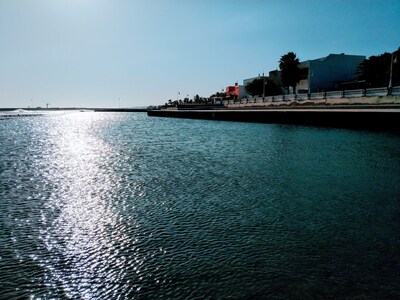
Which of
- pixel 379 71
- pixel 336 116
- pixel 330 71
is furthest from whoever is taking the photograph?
pixel 330 71

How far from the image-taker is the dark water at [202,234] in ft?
16.1

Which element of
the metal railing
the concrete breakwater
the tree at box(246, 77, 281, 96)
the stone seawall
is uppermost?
the tree at box(246, 77, 281, 96)

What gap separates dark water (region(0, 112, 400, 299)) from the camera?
4910 mm

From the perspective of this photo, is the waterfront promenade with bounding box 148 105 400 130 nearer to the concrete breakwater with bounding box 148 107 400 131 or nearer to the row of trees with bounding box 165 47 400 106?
the concrete breakwater with bounding box 148 107 400 131

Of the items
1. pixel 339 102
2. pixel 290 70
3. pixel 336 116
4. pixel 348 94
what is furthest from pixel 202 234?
pixel 290 70

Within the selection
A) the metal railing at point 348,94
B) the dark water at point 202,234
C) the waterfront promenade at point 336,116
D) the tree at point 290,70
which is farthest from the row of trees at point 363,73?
the dark water at point 202,234

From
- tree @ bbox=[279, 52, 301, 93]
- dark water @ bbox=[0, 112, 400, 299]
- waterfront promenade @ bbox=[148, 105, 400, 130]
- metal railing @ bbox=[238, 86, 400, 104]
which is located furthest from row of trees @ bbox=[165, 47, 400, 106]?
dark water @ bbox=[0, 112, 400, 299]

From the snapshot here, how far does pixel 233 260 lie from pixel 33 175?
11.3 meters

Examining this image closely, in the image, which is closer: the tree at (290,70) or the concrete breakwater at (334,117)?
the concrete breakwater at (334,117)

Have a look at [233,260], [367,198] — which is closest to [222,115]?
[367,198]

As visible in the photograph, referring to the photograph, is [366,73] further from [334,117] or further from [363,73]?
[334,117]

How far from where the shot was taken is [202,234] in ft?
22.7

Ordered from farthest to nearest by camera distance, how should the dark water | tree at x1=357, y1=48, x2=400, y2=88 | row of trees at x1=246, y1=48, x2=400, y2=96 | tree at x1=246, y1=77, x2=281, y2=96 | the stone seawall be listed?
tree at x1=246, y1=77, x2=281, y2=96
tree at x1=357, y1=48, x2=400, y2=88
row of trees at x1=246, y1=48, x2=400, y2=96
the stone seawall
the dark water

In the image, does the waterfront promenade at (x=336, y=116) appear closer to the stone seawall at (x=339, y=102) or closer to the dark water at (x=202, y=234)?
the stone seawall at (x=339, y=102)
